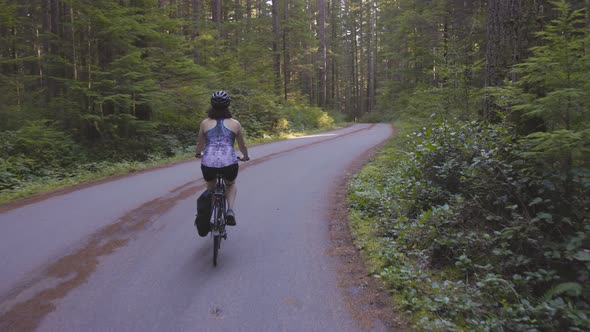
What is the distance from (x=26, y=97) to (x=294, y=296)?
19.9m

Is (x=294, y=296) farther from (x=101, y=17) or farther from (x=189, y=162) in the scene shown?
(x=101, y=17)

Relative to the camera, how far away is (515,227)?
13.6ft

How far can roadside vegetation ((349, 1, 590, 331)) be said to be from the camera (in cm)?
349

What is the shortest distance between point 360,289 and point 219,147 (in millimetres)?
2636

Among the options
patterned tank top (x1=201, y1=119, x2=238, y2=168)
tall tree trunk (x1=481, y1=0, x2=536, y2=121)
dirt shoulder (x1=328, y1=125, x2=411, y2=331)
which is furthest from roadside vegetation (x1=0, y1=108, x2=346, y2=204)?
tall tree trunk (x1=481, y1=0, x2=536, y2=121)

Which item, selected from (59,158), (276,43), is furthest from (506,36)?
(276,43)

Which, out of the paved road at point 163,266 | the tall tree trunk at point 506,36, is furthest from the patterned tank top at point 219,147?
the tall tree trunk at point 506,36

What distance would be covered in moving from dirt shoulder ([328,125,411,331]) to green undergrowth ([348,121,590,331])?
13 centimetres

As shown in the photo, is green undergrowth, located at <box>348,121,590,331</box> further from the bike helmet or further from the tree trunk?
the tree trunk

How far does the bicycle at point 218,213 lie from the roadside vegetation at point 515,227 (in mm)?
1997

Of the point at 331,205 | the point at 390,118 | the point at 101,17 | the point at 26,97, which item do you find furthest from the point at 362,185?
the point at 390,118

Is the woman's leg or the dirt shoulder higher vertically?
the woman's leg

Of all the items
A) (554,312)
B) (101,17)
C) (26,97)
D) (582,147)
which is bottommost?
(554,312)

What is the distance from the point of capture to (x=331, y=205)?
8.20m
